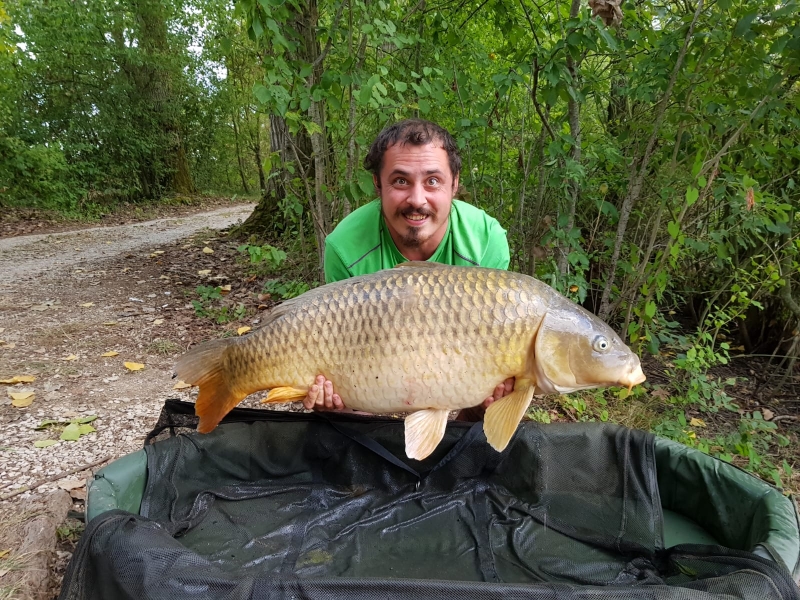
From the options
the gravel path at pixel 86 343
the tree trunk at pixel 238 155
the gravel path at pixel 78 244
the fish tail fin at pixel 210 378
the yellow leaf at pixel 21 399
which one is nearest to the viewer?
the fish tail fin at pixel 210 378

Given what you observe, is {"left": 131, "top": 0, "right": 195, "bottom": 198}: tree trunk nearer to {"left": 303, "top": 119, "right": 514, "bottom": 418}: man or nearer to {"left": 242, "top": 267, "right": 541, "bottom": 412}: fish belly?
{"left": 303, "top": 119, "right": 514, "bottom": 418}: man

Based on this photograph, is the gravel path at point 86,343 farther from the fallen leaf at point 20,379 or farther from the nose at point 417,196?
the nose at point 417,196

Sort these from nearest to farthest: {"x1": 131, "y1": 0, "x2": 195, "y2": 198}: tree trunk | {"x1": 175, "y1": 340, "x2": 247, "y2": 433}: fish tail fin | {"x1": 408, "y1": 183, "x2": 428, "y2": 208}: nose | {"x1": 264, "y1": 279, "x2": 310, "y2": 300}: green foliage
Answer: {"x1": 175, "y1": 340, "x2": 247, "y2": 433}: fish tail fin → {"x1": 408, "y1": 183, "x2": 428, "y2": 208}: nose → {"x1": 264, "y1": 279, "x2": 310, "y2": 300}: green foliage → {"x1": 131, "y1": 0, "x2": 195, "y2": 198}: tree trunk

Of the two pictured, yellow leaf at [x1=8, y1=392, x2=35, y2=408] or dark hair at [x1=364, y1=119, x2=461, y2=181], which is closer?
dark hair at [x1=364, y1=119, x2=461, y2=181]

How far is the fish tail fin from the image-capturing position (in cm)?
127

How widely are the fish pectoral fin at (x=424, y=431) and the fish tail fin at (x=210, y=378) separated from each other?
1.33 feet

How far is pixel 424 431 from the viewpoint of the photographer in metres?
1.22

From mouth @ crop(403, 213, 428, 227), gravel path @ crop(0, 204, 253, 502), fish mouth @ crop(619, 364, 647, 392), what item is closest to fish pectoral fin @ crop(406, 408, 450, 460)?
fish mouth @ crop(619, 364, 647, 392)

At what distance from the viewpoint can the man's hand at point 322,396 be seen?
1.23 m

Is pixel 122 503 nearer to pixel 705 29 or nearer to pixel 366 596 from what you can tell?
pixel 366 596

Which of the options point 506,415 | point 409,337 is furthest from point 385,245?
point 506,415

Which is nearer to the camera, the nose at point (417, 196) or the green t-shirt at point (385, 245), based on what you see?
the nose at point (417, 196)

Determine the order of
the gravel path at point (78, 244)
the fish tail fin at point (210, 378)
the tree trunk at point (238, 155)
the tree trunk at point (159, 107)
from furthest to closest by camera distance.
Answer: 1. the tree trunk at point (238, 155)
2. the tree trunk at point (159, 107)
3. the gravel path at point (78, 244)
4. the fish tail fin at point (210, 378)

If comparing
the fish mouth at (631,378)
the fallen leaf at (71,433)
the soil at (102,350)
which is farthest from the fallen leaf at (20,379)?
the fish mouth at (631,378)
